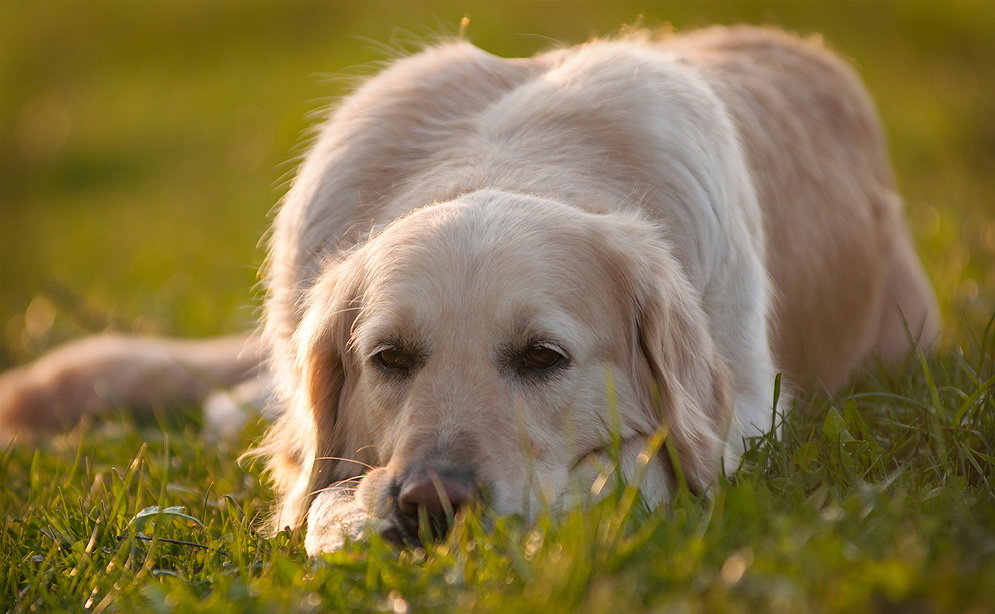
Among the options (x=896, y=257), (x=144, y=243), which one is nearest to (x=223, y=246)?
(x=144, y=243)

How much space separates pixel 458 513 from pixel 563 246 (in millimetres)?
838

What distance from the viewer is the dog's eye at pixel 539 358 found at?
2.91 m

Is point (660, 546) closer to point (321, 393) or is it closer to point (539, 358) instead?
point (539, 358)

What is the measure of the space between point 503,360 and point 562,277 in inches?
11.7

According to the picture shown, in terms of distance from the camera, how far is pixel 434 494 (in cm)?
260

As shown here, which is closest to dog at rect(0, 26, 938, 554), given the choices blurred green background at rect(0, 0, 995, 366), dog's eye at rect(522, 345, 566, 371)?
dog's eye at rect(522, 345, 566, 371)

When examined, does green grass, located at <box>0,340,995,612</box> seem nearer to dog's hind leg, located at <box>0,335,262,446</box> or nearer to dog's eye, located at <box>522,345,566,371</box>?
dog's eye, located at <box>522,345,566,371</box>

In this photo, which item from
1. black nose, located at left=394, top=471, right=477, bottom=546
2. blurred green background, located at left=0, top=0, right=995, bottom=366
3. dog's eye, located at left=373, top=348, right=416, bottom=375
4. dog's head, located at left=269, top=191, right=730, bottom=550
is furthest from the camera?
blurred green background, located at left=0, top=0, right=995, bottom=366

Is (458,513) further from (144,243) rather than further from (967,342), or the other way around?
(144,243)

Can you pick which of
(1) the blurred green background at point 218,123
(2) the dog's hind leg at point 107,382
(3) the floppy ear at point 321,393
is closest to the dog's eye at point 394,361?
(3) the floppy ear at point 321,393

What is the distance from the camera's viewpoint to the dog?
2879 mm

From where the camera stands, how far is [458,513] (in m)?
2.60

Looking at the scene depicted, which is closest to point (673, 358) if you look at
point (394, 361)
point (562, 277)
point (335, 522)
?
point (562, 277)

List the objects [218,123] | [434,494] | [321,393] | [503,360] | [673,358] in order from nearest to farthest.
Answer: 1. [434,494]
2. [503,360]
3. [673,358]
4. [321,393]
5. [218,123]
